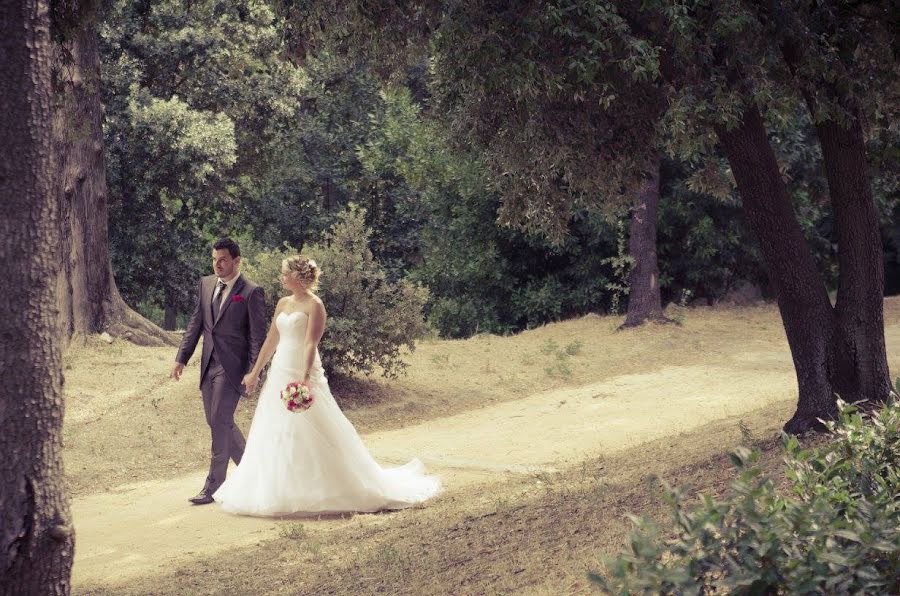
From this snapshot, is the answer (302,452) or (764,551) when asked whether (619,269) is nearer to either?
(302,452)

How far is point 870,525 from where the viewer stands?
4.21 metres

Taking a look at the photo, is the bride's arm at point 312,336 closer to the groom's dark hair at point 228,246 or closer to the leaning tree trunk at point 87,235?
the groom's dark hair at point 228,246

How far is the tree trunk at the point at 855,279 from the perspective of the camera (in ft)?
34.3

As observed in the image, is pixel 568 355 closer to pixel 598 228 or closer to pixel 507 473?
pixel 598 228

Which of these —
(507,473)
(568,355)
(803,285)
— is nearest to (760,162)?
(803,285)

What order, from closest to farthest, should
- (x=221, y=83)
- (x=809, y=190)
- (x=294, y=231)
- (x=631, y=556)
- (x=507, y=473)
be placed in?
1. (x=631, y=556)
2. (x=507, y=473)
3. (x=809, y=190)
4. (x=221, y=83)
5. (x=294, y=231)

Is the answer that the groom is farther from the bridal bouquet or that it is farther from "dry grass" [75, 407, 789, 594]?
"dry grass" [75, 407, 789, 594]

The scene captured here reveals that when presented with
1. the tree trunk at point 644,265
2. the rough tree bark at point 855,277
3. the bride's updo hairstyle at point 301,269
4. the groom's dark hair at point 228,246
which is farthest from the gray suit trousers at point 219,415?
the tree trunk at point 644,265

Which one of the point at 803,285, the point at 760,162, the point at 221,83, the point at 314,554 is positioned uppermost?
the point at 221,83

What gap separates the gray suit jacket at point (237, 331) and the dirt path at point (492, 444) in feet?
4.20

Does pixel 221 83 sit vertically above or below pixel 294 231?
above

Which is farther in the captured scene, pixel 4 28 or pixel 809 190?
pixel 809 190

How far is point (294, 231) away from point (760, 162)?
75.4 ft

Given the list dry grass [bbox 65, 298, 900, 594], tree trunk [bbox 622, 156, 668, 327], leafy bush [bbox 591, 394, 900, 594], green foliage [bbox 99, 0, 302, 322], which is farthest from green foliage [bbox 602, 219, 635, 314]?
leafy bush [bbox 591, 394, 900, 594]
